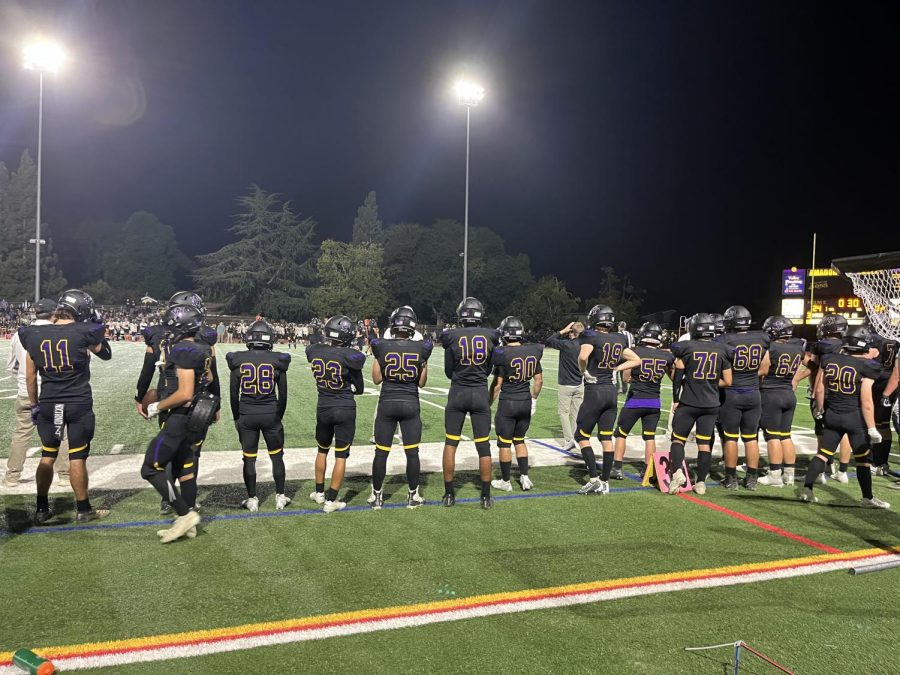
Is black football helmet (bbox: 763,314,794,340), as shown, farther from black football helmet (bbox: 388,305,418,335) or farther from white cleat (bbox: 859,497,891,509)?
black football helmet (bbox: 388,305,418,335)

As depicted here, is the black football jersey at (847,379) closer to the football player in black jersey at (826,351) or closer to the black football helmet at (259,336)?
the football player in black jersey at (826,351)

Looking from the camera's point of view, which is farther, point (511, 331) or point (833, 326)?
point (833, 326)

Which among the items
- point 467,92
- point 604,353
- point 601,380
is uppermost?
point 467,92

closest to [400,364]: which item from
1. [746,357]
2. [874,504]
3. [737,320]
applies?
[746,357]

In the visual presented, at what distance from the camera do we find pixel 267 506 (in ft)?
21.0

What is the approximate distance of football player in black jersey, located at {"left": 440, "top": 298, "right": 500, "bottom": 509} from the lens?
257 inches

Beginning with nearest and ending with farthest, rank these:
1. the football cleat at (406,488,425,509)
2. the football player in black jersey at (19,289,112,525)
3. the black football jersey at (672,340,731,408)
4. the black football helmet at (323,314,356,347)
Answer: the football player in black jersey at (19,289,112,525)
the black football helmet at (323,314,356,347)
the football cleat at (406,488,425,509)
the black football jersey at (672,340,731,408)

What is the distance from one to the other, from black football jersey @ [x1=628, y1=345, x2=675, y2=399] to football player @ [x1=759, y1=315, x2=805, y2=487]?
1382 millimetres

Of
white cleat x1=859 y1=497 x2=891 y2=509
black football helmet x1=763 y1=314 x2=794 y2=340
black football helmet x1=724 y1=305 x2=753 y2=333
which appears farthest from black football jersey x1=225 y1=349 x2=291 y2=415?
white cleat x1=859 y1=497 x2=891 y2=509

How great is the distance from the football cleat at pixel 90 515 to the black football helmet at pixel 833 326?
27.7 feet

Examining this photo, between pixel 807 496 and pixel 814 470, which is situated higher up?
pixel 814 470

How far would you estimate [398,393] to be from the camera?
6.31 metres

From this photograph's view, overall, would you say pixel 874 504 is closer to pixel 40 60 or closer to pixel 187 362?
pixel 187 362

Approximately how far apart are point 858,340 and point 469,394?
4385 millimetres
